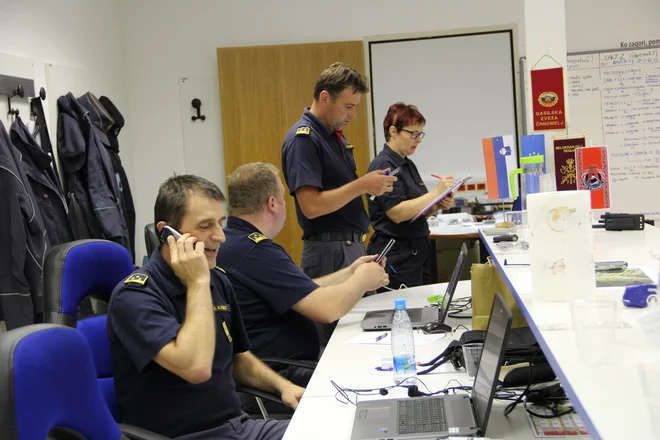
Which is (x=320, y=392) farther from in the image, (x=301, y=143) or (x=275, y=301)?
(x=301, y=143)

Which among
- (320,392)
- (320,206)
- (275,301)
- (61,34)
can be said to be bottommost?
(320,392)

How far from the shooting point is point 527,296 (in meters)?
1.64

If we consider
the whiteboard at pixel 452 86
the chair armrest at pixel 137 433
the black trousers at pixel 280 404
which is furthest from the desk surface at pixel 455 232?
the chair armrest at pixel 137 433

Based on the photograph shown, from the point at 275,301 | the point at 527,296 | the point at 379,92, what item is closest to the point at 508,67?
the point at 379,92

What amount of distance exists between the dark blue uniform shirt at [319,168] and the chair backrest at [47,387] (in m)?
1.91

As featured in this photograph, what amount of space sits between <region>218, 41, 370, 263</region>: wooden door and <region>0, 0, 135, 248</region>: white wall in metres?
0.87

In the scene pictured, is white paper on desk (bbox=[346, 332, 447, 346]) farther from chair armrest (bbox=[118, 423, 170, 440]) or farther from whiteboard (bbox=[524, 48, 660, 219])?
whiteboard (bbox=[524, 48, 660, 219])

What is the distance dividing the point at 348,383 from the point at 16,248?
224cm

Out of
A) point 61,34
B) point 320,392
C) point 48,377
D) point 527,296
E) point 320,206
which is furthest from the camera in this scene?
point 61,34

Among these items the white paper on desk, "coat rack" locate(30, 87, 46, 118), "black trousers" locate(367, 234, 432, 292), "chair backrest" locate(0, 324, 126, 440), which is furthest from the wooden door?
"chair backrest" locate(0, 324, 126, 440)

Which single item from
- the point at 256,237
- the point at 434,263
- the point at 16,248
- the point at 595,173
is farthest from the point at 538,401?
the point at 434,263

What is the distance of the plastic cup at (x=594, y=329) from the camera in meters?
1.14

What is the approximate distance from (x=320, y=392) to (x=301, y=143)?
153 cm

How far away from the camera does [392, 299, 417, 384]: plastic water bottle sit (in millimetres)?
1944
